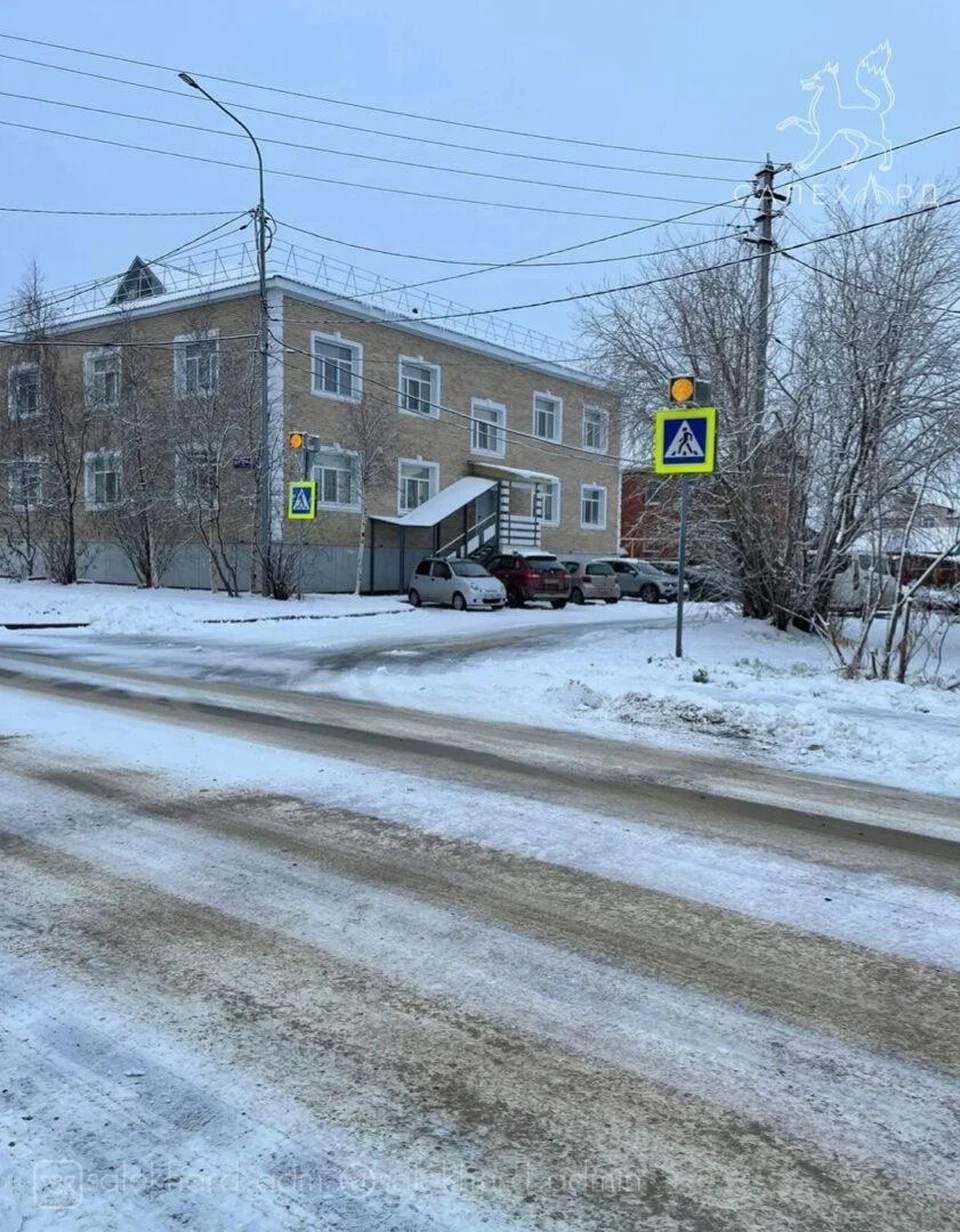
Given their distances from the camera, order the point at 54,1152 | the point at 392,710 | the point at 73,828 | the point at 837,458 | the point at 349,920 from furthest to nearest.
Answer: the point at 837,458 → the point at 392,710 → the point at 73,828 → the point at 349,920 → the point at 54,1152

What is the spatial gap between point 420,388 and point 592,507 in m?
A: 13.2

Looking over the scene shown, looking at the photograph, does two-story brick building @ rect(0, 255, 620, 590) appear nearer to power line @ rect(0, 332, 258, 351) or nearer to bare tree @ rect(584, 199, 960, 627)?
power line @ rect(0, 332, 258, 351)

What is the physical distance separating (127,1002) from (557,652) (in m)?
11.5

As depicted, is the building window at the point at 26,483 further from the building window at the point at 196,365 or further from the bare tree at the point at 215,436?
the bare tree at the point at 215,436

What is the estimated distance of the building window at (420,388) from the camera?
113 feet

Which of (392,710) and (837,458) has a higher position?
(837,458)

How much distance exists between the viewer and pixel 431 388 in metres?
35.7

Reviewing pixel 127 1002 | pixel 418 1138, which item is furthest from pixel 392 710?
pixel 418 1138

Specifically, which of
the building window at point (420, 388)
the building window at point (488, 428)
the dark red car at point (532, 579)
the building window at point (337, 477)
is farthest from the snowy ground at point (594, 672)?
the building window at point (488, 428)

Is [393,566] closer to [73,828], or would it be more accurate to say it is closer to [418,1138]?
[73,828]

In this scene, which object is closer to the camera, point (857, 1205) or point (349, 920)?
point (857, 1205)

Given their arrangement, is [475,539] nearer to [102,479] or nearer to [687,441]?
[102,479]

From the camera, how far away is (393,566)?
112 feet

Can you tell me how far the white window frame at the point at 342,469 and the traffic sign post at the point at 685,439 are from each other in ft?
66.0
